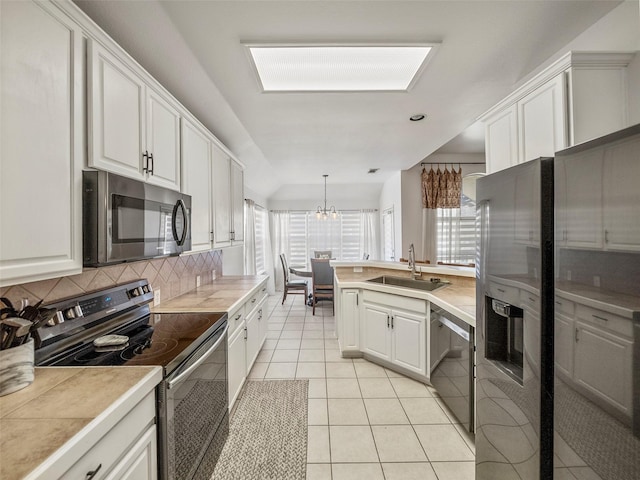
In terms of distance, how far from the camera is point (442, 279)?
2.82m

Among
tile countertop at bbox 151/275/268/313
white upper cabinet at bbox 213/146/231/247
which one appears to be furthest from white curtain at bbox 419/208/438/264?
white upper cabinet at bbox 213/146/231/247

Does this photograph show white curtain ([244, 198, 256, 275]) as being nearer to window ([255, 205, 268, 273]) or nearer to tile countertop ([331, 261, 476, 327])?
window ([255, 205, 268, 273])

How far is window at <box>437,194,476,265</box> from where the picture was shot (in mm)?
4941

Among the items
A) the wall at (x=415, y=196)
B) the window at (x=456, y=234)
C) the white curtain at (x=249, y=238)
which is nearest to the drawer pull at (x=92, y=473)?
the white curtain at (x=249, y=238)

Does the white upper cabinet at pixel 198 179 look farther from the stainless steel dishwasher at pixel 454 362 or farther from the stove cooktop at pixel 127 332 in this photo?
the stainless steel dishwasher at pixel 454 362

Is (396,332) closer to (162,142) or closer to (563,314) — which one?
(563,314)

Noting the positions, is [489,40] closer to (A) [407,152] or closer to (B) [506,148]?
(B) [506,148]

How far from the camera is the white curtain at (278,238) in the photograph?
6.79 metres

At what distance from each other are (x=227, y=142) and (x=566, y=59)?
9.72ft

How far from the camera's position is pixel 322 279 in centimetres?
496

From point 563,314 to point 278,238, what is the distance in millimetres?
6196

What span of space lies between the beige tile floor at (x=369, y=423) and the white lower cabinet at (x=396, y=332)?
0.18 meters

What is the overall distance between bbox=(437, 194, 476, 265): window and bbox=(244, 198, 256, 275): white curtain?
138 inches

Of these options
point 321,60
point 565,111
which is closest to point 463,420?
point 565,111
